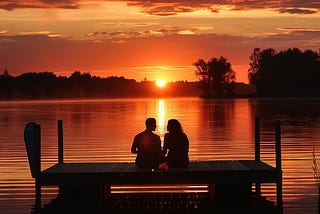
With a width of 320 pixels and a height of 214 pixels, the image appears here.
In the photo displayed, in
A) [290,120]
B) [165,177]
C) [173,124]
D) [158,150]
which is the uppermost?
[173,124]

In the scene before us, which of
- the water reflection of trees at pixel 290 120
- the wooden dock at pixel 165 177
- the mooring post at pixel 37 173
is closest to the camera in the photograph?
the wooden dock at pixel 165 177

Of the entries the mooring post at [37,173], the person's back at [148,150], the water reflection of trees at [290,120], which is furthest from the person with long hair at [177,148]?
the water reflection of trees at [290,120]

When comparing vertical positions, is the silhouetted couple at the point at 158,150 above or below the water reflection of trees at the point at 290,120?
above

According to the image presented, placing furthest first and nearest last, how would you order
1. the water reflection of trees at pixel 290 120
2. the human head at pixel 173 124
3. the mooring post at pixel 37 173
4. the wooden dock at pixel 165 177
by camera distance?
1. the water reflection of trees at pixel 290 120
2. the human head at pixel 173 124
3. the mooring post at pixel 37 173
4. the wooden dock at pixel 165 177

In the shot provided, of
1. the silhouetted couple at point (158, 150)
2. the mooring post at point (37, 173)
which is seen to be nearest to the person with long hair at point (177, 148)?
the silhouetted couple at point (158, 150)

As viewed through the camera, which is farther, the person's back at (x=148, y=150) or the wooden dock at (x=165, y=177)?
the person's back at (x=148, y=150)

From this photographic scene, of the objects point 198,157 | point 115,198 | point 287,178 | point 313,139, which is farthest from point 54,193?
point 313,139

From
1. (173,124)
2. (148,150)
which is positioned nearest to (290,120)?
(148,150)

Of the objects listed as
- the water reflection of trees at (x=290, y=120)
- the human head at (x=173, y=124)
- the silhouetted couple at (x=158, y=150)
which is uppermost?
the human head at (x=173, y=124)

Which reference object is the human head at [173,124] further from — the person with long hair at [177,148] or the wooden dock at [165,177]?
Answer: the wooden dock at [165,177]

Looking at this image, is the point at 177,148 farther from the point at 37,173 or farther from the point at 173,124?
the point at 37,173

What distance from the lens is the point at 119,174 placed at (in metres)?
15.2

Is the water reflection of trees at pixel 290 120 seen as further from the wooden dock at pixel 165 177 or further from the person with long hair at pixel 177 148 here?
the wooden dock at pixel 165 177

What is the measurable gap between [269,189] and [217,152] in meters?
13.1
